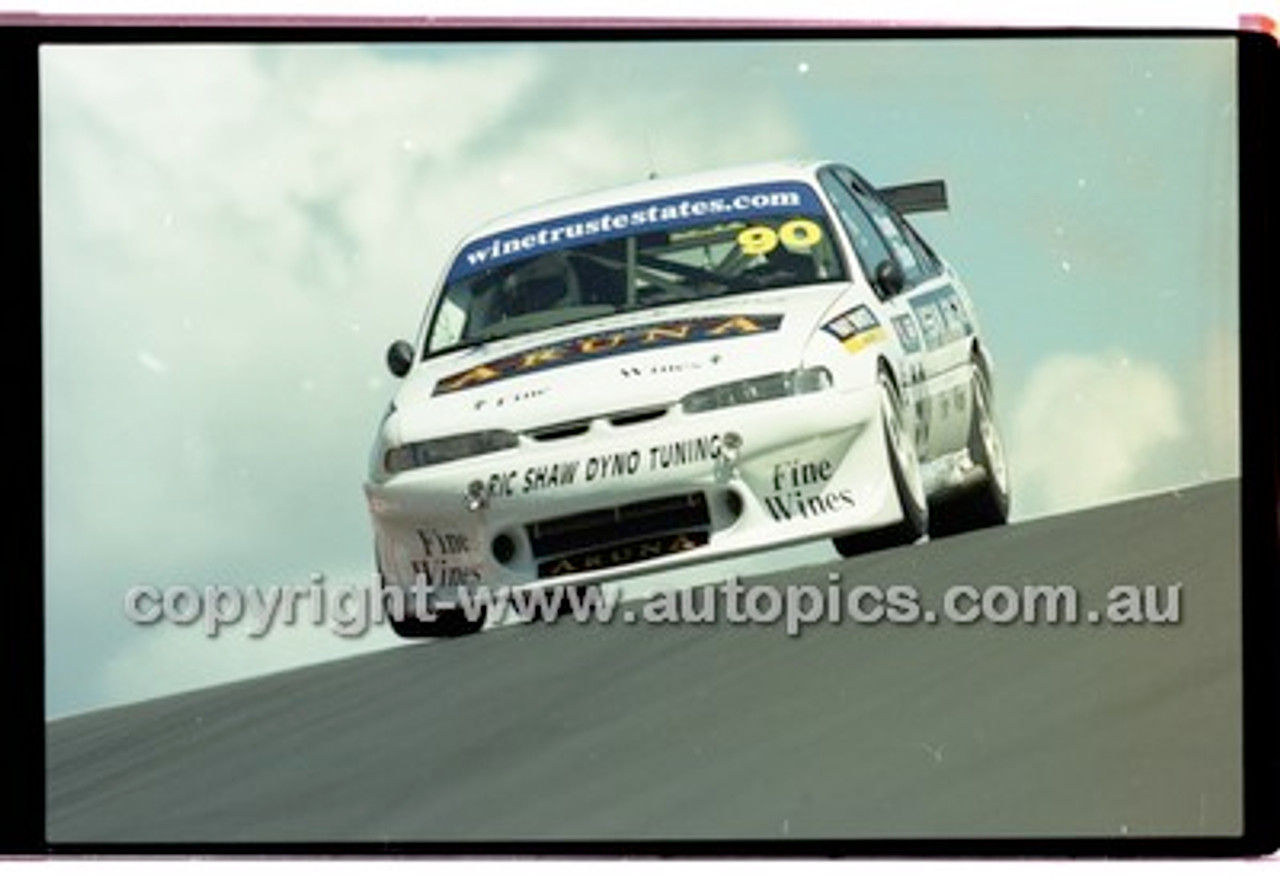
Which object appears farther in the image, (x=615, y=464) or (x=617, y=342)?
(x=617, y=342)

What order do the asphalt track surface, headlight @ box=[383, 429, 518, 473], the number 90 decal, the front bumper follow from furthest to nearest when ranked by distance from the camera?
the number 90 decal → headlight @ box=[383, 429, 518, 473] → the front bumper → the asphalt track surface

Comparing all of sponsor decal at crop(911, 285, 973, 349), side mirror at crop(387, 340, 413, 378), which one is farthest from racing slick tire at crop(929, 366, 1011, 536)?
side mirror at crop(387, 340, 413, 378)

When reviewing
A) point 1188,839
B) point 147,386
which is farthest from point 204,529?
point 1188,839

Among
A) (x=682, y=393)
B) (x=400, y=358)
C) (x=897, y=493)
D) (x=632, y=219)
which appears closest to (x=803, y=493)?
(x=897, y=493)

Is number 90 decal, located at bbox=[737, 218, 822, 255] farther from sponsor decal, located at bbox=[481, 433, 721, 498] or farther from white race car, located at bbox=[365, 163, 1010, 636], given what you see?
sponsor decal, located at bbox=[481, 433, 721, 498]

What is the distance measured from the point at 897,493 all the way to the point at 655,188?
989 mm

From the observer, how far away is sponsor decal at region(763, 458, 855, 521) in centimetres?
1611

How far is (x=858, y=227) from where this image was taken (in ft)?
54.3

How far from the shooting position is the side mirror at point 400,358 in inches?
644

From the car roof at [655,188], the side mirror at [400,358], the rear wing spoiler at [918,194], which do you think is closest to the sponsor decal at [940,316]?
the rear wing spoiler at [918,194]

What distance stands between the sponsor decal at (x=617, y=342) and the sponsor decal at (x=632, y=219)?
26cm

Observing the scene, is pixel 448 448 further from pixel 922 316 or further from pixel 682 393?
pixel 922 316

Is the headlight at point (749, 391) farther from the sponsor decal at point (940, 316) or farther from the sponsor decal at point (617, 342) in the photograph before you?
the sponsor decal at point (940, 316)

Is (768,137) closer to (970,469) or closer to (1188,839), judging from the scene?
(970,469)
